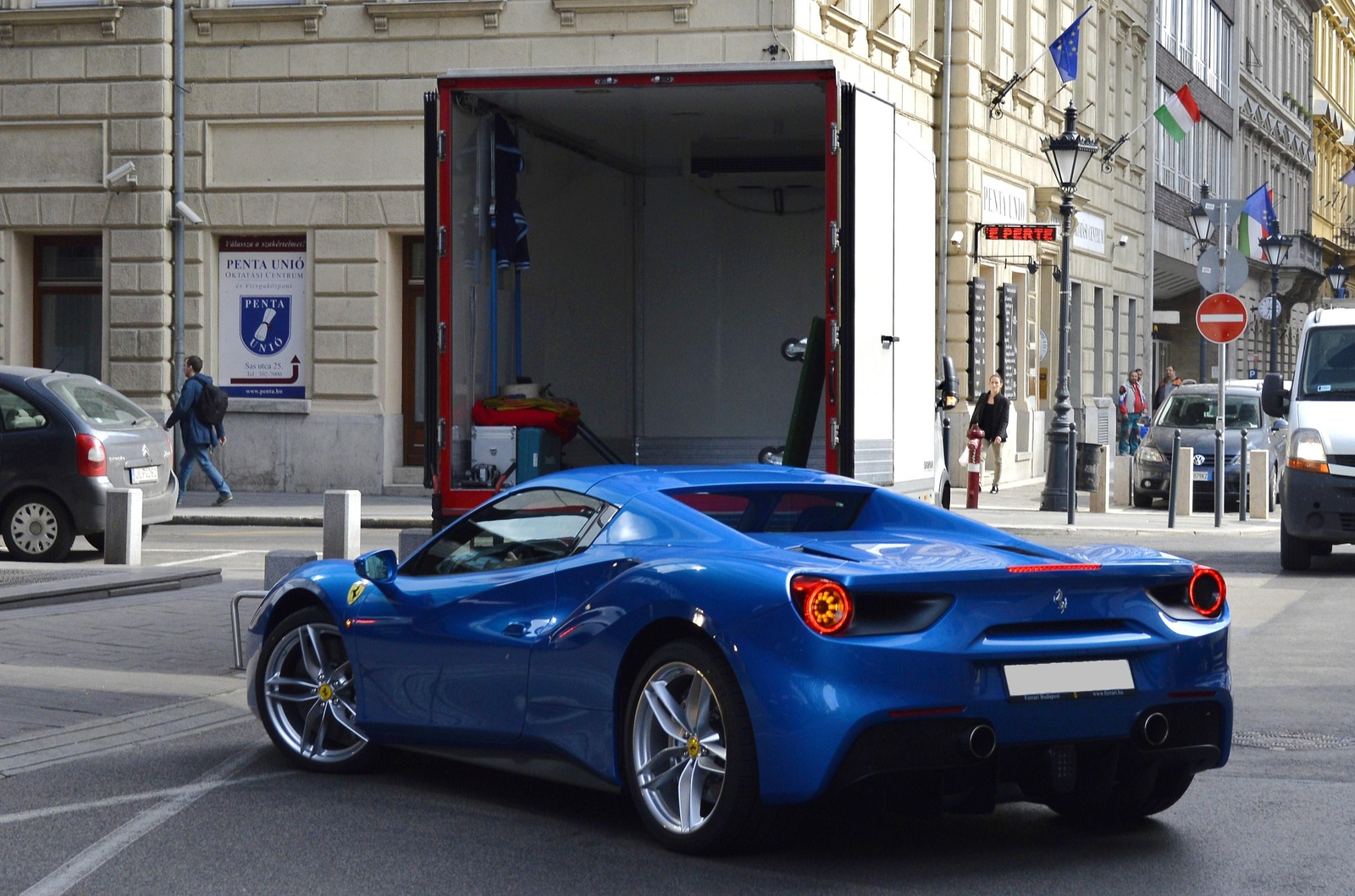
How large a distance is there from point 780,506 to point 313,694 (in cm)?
194

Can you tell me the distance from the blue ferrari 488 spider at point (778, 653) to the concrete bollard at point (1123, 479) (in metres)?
20.3

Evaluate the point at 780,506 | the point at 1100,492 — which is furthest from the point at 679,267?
the point at 1100,492

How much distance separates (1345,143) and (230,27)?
216 ft

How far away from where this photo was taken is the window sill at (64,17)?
24377 mm

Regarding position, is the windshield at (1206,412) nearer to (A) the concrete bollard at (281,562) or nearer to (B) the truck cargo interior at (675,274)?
(B) the truck cargo interior at (675,274)

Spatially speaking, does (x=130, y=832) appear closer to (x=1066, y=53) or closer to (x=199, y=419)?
(x=199, y=419)

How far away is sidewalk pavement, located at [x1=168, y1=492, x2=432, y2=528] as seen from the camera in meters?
20.5

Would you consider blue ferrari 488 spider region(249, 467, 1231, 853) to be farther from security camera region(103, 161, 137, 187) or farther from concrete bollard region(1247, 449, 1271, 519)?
security camera region(103, 161, 137, 187)

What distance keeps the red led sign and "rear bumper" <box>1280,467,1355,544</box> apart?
8915 mm

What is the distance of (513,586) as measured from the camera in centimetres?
618

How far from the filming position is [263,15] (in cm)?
2414

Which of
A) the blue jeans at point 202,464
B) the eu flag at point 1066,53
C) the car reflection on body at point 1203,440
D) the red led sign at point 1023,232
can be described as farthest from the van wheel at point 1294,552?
the eu flag at point 1066,53

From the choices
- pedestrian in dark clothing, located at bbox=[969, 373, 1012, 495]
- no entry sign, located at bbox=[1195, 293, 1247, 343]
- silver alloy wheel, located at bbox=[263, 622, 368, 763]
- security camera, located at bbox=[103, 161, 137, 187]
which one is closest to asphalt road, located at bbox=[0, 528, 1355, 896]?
silver alloy wheel, located at bbox=[263, 622, 368, 763]

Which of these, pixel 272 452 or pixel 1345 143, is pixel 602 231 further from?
pixel 1345 143
